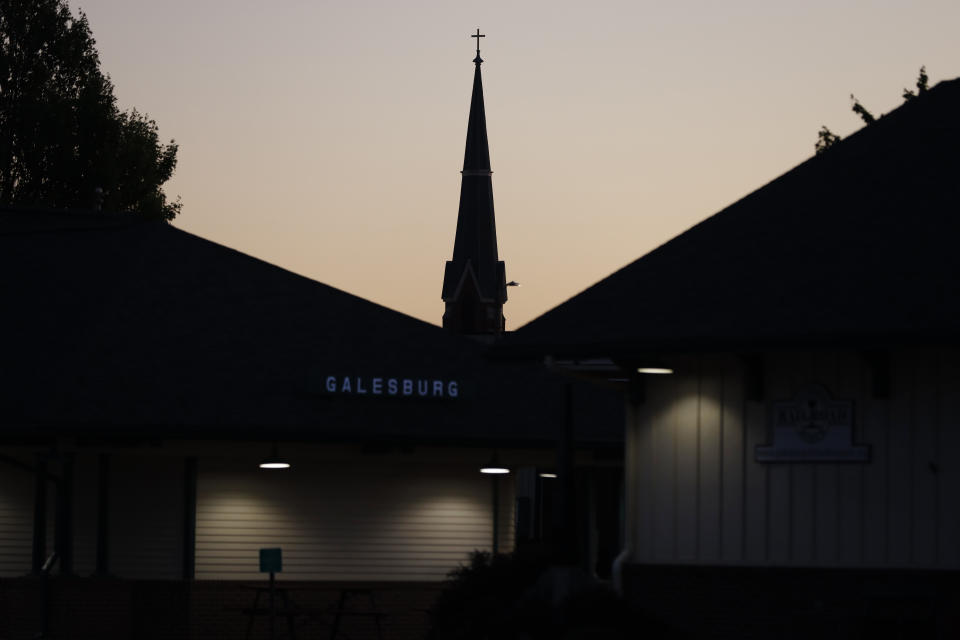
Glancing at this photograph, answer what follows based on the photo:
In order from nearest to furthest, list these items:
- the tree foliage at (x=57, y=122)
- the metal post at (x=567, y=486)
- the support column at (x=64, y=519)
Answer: the metal post at (x=567, y=486) < the support column at (x=64, y=519) < the tree foliage at (x=57, y=122)

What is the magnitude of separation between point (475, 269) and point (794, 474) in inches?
3198

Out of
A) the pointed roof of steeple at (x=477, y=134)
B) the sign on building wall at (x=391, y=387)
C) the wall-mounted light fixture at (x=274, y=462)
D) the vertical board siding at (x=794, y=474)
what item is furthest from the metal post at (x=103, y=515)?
the pointed roof of steeple at (x=477, y=134)

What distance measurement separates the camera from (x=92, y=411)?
27.6 metres

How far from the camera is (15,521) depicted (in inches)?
1111

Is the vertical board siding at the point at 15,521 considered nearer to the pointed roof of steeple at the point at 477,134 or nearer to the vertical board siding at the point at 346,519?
the vertical board siding at the point at 346,519

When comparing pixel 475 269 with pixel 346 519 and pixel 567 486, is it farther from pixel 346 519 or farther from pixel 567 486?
pixel 567 486

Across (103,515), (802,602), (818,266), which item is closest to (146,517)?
(103,515)

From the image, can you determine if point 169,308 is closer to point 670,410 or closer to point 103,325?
point 103,325

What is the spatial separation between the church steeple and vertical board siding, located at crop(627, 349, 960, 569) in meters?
77.4

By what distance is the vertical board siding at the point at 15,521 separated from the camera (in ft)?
92.0

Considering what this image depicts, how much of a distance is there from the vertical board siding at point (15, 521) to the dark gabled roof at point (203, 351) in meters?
1.44

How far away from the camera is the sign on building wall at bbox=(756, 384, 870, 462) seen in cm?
1958

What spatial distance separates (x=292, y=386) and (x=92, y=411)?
3.76 metres

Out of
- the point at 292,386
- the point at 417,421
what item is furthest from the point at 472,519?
the point at 292,386
